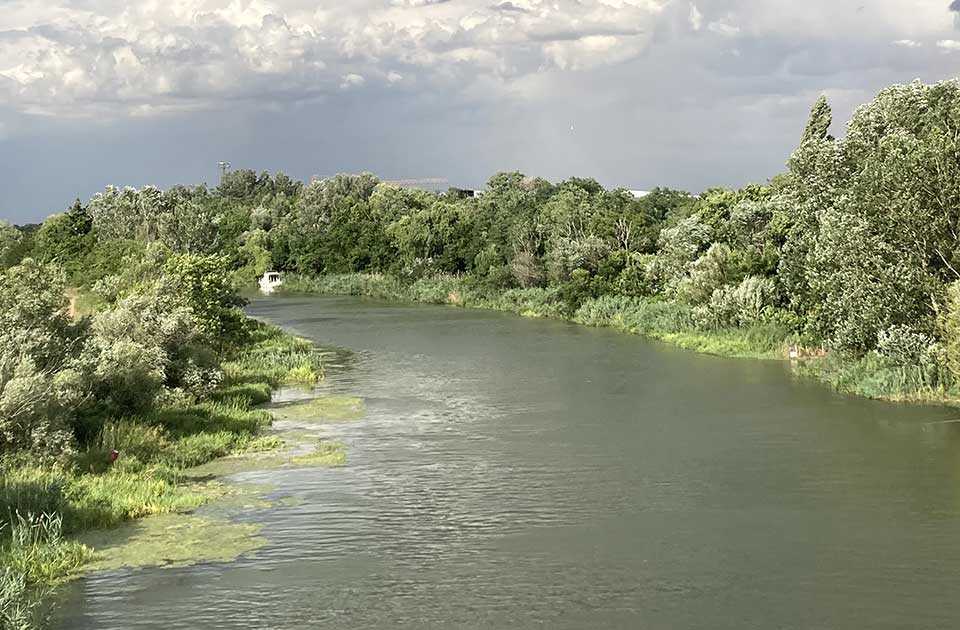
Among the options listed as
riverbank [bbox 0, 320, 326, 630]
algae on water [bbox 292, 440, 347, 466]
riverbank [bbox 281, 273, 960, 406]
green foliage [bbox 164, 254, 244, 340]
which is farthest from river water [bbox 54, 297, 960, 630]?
green foliage [bbox 164, 254, 244, 340]

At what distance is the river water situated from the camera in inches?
744

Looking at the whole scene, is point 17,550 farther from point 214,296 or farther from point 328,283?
point 328,283

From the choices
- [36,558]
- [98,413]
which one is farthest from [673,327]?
[36,558]

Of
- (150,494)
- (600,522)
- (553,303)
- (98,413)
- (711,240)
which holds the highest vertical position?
(711,240)

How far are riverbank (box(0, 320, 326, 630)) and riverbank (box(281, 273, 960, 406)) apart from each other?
21.1m

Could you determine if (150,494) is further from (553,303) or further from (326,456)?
(553,303)

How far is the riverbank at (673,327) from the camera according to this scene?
38094 mm

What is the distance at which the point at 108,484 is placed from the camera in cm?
2494

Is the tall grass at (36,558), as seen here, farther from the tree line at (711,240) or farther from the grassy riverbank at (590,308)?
the grassy riverbank at (590,308)

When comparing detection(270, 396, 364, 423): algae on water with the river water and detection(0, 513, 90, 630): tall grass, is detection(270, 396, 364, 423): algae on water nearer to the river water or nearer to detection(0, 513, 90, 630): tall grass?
the river water

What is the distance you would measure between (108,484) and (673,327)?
132 feet

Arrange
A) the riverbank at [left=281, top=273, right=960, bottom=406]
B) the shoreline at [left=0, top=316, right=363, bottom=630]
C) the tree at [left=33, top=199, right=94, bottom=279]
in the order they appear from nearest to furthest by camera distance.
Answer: the shoreline at [left=0, top=316, right=363, bottom=630], the riverbank at [left=281, top=273, right=960, bottom=406], the tree at [left=33, top=199, right=94, bottom=279]

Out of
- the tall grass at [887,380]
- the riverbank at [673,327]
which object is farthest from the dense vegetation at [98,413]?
the riverbank at [673,327]

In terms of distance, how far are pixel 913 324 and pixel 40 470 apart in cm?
3006
